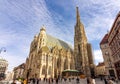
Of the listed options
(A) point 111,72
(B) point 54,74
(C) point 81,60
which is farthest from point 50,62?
(A) point 111,72

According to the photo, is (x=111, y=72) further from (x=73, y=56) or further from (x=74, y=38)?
(x=74, y=38)

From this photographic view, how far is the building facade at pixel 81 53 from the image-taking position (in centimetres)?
5813

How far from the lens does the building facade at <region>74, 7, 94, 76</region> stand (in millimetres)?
58131

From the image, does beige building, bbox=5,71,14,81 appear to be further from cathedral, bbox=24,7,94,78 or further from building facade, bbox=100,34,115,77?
building facade, bbox=100,34,115,77

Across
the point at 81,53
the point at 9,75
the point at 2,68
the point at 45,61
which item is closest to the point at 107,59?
the point at 81,53

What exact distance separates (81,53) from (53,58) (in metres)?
20.6

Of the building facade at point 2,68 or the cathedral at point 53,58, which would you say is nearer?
the cathedral at point 53,58

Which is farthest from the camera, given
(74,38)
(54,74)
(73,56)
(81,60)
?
(74,38)

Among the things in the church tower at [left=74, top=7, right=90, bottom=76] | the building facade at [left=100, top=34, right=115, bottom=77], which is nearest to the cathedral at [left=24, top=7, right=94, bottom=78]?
the church tower at [left=74, top=7, right=90, bottom=76]

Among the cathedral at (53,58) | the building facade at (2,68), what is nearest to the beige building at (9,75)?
the building facade at (2,68)

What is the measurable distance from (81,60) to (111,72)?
2583 cm

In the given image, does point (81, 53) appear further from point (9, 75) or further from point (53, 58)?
point (9, 75)

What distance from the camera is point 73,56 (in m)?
66.8

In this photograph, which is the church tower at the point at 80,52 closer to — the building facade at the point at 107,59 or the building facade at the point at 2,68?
the building facade at the point at 107,59
